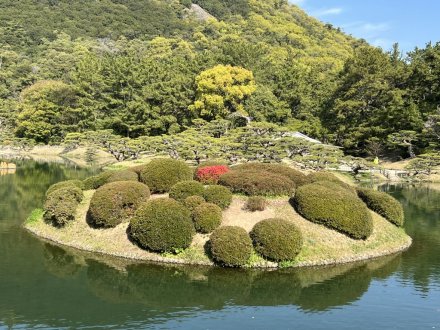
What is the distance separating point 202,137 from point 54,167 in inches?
667

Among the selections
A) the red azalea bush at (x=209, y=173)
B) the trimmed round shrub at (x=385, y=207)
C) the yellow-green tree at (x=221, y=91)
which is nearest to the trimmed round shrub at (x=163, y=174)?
the red azalea bush at (x=209, y=173)

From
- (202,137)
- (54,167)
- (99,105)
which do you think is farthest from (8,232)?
(99,105)

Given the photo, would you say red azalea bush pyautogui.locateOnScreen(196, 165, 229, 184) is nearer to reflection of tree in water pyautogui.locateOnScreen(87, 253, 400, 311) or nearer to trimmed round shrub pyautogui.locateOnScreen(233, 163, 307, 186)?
trimmed round shrub pyautogui.locateOnScreen(233, 163, 307, 186)

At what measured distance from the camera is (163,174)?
21422 mm

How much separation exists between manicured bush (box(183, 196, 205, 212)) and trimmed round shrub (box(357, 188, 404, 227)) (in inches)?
329

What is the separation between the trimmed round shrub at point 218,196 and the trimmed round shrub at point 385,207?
705 cm

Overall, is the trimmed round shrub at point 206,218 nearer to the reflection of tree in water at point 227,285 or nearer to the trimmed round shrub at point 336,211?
the reflection of tree in water at point 227,285

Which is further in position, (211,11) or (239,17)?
(211,11)

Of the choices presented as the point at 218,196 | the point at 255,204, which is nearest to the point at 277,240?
the point at 255,204

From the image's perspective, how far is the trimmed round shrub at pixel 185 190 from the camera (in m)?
19.6

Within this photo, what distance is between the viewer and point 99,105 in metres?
69.4

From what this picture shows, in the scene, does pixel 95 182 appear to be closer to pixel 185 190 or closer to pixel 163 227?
pixel 185 190

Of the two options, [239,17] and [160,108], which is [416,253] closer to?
[160,108]

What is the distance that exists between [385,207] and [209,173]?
8265mm
